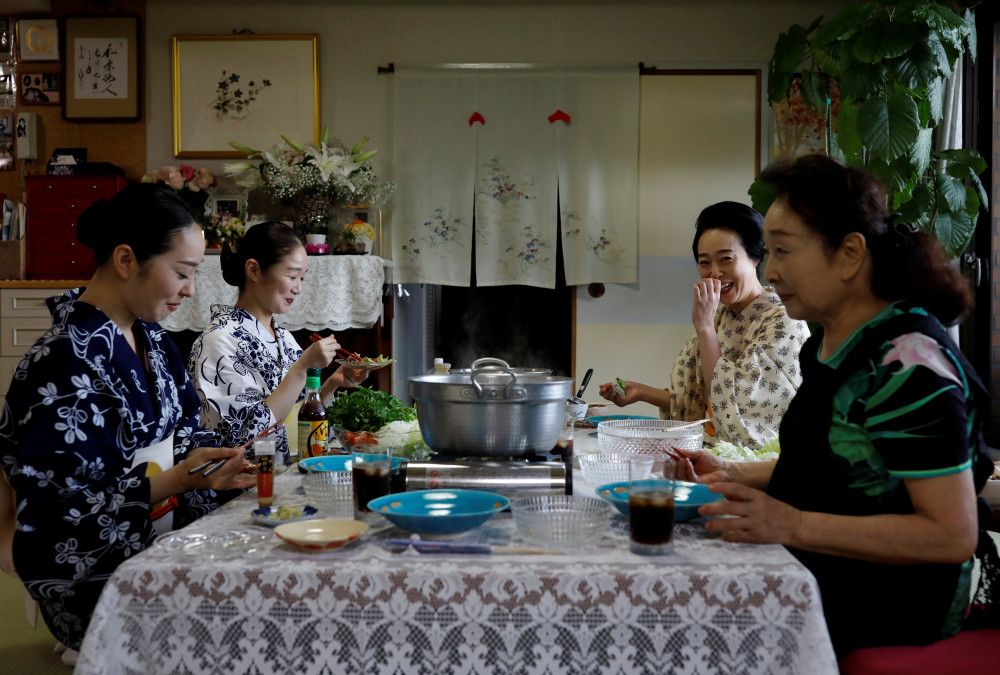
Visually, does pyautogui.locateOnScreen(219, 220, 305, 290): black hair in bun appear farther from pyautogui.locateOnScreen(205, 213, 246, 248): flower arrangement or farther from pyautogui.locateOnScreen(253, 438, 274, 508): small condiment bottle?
pyautogui.locateOnScreen(205, 213, 246, 248): flower arrangement

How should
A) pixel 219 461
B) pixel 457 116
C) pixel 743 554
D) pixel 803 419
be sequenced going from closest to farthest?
pixel 743 554, pixel 803 419, pixel 219 461, pixel 457 116

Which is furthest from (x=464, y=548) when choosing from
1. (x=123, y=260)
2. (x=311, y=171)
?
(x=311, y=171)

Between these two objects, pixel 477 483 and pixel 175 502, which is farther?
pixel 175 502

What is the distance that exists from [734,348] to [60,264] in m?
3.97

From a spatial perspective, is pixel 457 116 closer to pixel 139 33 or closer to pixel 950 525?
pixel 139 33

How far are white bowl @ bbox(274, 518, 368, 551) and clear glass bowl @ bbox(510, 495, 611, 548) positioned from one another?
23cm

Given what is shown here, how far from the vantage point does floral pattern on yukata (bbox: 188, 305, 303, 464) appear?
2.28 metres

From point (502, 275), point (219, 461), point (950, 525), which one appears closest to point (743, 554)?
point (950, 525)

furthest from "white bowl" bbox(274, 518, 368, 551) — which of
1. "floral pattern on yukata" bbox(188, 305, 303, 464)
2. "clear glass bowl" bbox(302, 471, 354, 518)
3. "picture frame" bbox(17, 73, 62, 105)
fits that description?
"picture frame" bbox(17, 73, 62, 105)

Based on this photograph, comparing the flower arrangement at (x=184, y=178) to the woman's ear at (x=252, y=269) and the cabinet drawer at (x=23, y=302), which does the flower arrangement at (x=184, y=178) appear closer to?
the cabinet drawer at (x=23, y=302)

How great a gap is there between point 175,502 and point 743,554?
48.3 inches

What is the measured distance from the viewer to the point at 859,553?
1165mm

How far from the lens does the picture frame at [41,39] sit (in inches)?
197

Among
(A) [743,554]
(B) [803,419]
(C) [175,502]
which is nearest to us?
(A) [743,554]
